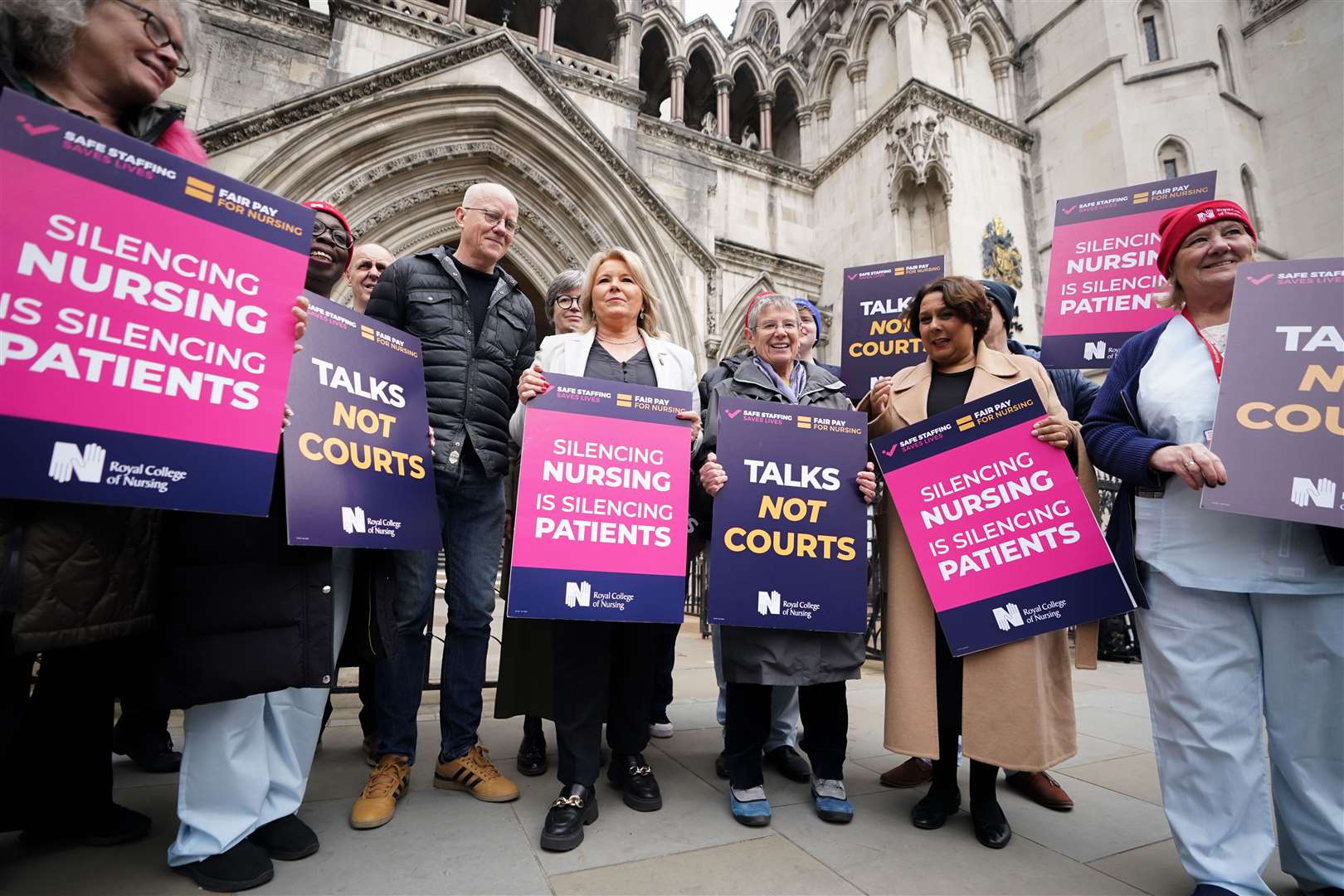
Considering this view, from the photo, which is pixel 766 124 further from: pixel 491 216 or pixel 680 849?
pixel 680 849

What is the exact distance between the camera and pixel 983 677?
7.07ft

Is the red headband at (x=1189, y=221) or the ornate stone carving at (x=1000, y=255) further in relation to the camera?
the ornate stone carving at (x=1000, y=255)

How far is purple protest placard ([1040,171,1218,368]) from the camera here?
3352 mm

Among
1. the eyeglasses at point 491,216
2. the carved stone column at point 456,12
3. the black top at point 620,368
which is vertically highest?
the carved stone column at point 456,12

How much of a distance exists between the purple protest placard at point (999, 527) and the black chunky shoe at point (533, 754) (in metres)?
1.81

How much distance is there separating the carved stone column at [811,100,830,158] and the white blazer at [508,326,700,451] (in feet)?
42.0

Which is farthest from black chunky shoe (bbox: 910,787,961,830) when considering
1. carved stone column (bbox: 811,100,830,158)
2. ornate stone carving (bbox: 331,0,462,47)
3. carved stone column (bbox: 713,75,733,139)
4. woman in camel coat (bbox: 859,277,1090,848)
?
carved stone column (bbox: 811,100,830,158)

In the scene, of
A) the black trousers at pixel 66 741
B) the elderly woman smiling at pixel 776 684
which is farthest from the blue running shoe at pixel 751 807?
the black trousers at pixel 66 741

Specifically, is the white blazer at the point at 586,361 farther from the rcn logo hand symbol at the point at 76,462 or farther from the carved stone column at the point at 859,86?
the carved stone column at the point at 859,86

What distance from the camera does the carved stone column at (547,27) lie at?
427 inches

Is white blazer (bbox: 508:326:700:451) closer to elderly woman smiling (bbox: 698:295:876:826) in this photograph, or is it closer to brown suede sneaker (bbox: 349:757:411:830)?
elderly woman smiling (bbox: 698:295:876:826)

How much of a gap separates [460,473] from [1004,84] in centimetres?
1470

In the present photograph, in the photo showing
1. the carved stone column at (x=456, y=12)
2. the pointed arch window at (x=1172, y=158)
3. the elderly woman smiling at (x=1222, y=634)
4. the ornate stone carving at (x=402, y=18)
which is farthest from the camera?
the pointed arch window at (x=1172, y=158)

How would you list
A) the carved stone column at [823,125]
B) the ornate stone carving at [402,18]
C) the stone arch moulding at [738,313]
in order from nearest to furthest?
the ornate stone carving at [402,18], the stone arch moulding at [738,313], the carved stone column at [823,125]
